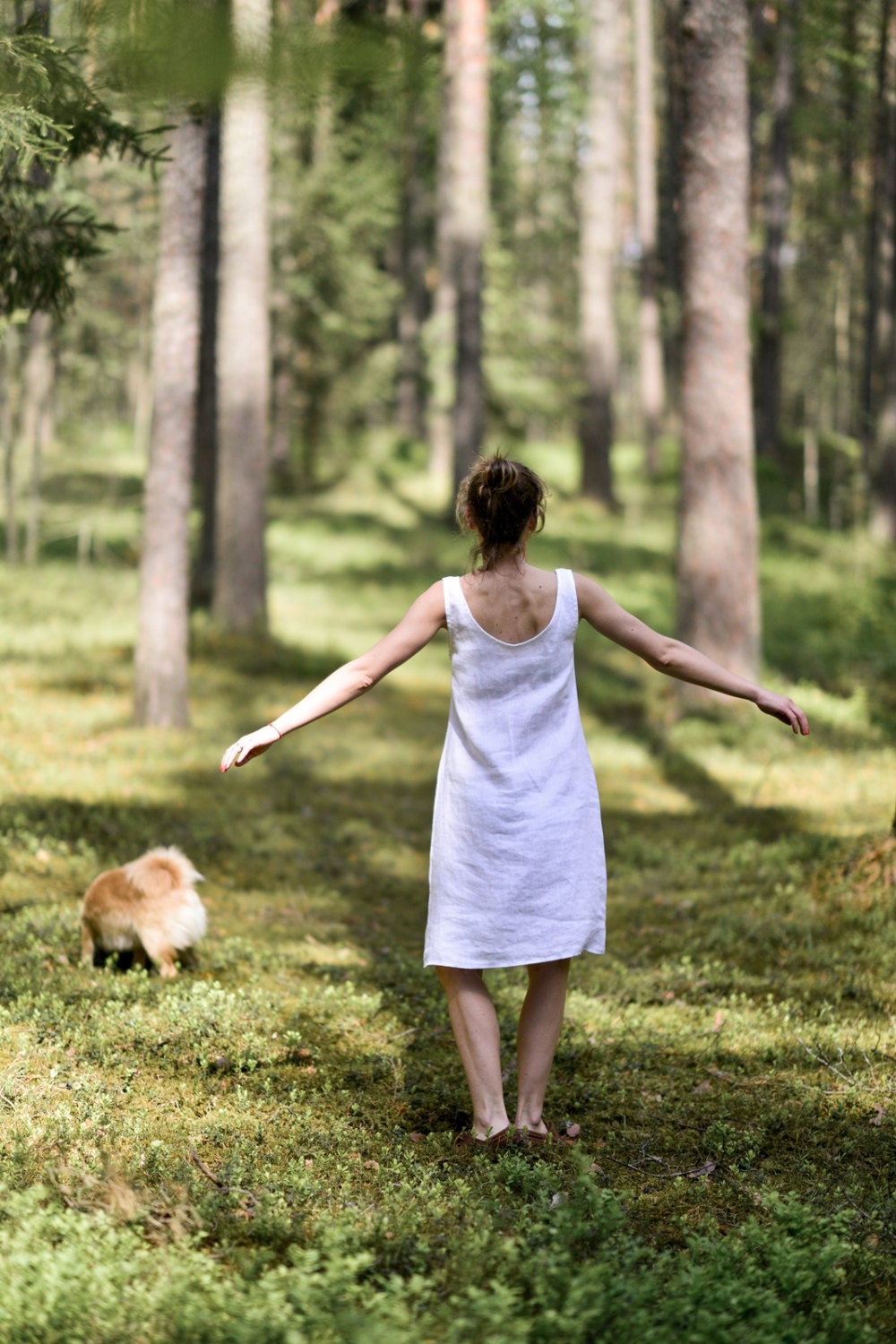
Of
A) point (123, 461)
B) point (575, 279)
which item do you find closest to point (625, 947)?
point (123, 461)

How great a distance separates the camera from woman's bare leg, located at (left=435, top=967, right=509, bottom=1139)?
13.7ft

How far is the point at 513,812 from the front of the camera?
13.6 ft

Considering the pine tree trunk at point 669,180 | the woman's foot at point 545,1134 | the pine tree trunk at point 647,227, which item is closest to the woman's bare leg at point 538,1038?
the woman's foot at point 545,1134

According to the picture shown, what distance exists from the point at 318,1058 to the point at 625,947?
2.37 metres

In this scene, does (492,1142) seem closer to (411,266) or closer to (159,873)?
(159,873)

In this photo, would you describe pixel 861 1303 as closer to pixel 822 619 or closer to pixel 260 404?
pixel 260 404

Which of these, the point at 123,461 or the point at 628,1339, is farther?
the point at 123,461

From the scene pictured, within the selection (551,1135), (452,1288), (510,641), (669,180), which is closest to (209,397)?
(510,641)

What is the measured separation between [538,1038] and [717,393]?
28.5ft

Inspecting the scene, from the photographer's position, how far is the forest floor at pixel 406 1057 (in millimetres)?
3072

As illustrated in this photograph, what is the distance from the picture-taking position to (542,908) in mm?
4145

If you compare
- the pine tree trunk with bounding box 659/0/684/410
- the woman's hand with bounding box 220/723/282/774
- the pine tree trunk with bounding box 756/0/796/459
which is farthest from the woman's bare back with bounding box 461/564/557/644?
the pine tree trunk with bounding box 756/0/796/459

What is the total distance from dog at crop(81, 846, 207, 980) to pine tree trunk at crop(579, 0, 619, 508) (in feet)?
66.1

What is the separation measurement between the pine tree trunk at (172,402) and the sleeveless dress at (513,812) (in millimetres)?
6816
